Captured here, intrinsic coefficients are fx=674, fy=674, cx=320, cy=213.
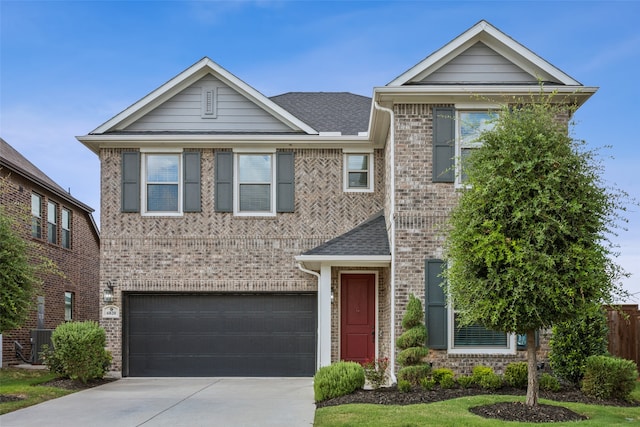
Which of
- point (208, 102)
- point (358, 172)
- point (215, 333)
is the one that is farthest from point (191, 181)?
point (358, 172)

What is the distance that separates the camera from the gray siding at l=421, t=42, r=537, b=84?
12852mm

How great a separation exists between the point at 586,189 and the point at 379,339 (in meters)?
6.96

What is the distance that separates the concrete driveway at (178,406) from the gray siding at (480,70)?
6528mm

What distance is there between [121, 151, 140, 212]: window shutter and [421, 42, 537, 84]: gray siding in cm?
709

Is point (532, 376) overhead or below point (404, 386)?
overhead

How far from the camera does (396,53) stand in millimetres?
14547

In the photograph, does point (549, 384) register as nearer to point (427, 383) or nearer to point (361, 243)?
point (427, 383)

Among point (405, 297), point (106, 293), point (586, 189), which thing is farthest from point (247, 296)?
point (586, 189)

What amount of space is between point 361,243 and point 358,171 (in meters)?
2.74

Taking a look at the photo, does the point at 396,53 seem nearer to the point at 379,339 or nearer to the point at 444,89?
the point at 444,89

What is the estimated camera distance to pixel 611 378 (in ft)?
34.8

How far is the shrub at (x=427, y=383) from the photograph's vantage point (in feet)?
37.4

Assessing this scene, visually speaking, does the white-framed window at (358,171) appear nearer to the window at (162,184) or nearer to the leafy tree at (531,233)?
the window at (162,184)

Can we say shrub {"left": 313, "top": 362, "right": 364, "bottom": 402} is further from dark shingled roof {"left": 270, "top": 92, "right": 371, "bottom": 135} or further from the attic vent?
the attic vent
